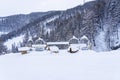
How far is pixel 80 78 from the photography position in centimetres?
1619

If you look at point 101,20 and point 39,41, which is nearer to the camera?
point 39,41

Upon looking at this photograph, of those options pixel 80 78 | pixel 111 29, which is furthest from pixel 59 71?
pixel 111 29

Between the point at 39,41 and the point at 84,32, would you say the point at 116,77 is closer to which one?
the point at 39,41

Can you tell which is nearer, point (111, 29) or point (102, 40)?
point (111, 29)

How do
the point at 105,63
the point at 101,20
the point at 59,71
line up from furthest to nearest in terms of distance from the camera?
1. the point at 101,20
2. the point at 105,63
3. the point at 59,71

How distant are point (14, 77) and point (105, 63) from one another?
7060 millimetres

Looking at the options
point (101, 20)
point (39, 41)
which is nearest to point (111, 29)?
point (101, 20)

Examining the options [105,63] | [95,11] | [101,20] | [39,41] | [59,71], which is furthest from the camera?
[101,20]

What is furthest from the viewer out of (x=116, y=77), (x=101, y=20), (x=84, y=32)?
(x=101, y=20)

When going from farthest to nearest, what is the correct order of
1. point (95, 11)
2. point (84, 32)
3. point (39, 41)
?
point (95, 11)
point (84, 32)
point (39, 41)

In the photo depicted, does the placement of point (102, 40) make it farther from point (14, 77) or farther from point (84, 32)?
point (14, 77)

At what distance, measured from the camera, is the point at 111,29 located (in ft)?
262

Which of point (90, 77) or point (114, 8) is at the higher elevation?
point (114, 8)

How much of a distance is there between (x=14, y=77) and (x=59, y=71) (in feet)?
9.84
